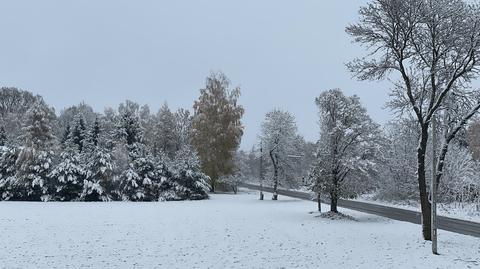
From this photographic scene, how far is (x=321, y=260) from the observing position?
44.2 ft

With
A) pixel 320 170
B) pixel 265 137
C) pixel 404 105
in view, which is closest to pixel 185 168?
pixel 265 137

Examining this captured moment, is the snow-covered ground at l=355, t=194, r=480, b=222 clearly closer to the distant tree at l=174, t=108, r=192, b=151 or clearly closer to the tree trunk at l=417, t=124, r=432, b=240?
the tree trunk at l=417, t=124, r=432, b=240

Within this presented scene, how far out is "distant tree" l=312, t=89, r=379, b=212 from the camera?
26.8 m

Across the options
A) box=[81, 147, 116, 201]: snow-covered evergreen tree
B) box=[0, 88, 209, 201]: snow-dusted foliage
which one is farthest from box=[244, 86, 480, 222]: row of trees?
box=[81, 147, 116, 201]: snow-covered evergreen tree

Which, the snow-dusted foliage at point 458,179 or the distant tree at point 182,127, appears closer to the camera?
the snow-dusted foliage at point 458,179

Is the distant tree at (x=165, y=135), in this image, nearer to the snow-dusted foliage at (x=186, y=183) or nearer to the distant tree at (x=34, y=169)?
the snow-dusted foliage at (x=186, y=183)

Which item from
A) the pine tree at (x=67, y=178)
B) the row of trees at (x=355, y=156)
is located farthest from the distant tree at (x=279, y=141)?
the pine tree at (x=67, y=178)

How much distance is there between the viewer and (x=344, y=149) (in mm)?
27266

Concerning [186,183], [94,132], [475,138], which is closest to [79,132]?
[94,132]

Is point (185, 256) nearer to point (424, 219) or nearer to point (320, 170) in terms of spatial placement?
point (424, 219)

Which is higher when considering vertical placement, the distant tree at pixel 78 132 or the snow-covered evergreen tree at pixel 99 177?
the distant tree at pixel 78 132

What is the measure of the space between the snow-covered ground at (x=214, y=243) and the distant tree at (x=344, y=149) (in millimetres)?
2611

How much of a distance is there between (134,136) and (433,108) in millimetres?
39842

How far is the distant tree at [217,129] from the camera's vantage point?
4984cm
